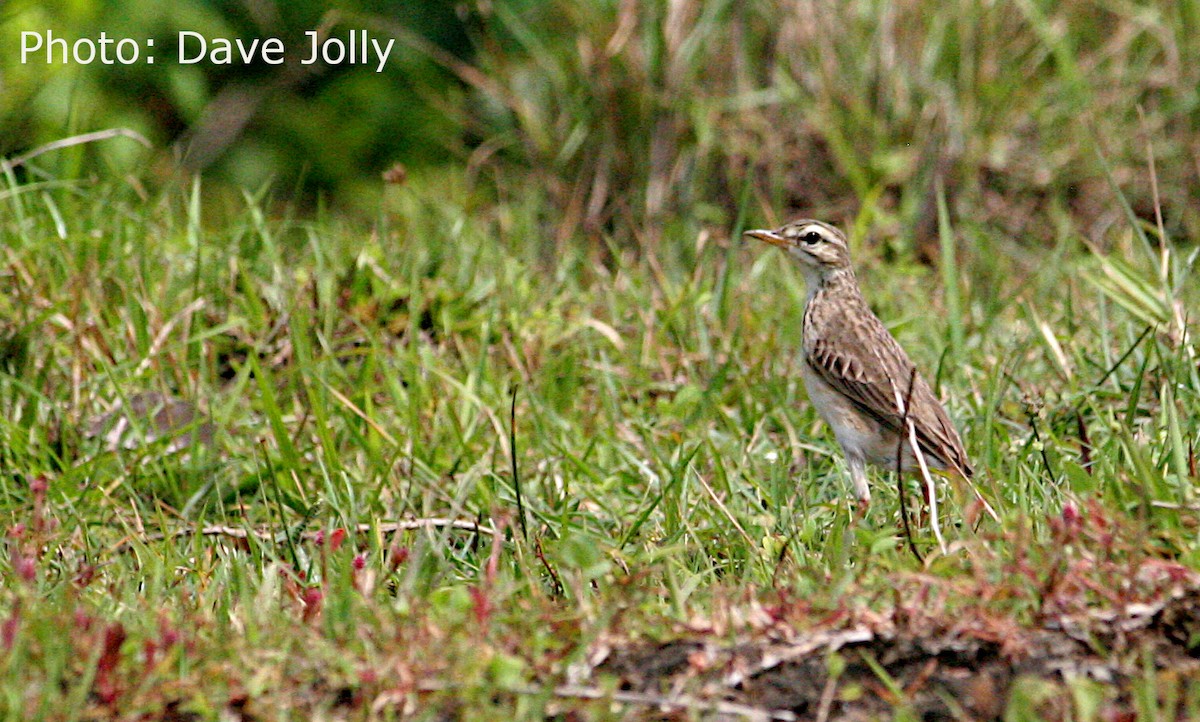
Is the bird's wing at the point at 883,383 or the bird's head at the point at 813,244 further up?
the bird's head at the point at 813,244

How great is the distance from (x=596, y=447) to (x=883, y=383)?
1.05 metres

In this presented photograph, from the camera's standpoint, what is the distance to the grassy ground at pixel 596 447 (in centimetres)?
304

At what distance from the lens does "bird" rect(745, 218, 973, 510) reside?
15.6 feet

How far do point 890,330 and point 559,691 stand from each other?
3650mm

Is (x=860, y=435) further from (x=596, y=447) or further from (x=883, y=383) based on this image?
(x=596, y=447)

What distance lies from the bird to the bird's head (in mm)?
64

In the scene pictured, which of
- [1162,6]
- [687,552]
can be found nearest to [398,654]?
[687,552]

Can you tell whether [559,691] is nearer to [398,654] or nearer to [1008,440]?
[398,654]

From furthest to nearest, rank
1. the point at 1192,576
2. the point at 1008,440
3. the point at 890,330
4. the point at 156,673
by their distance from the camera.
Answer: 1. the point at 890,330
2. the point at 1008,440
3. the point at 1192,576
4. the point at 156,673

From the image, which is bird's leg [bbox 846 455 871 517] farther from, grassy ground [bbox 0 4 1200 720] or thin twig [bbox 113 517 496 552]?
thin twig [bbox 113 517 496 552]

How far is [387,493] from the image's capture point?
5.19 meters

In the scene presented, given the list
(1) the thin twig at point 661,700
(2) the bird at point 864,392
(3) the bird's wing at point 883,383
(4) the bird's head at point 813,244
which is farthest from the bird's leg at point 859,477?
(1) the thin twig at point 661,700

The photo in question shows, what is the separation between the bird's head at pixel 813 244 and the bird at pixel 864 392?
0.21 feet

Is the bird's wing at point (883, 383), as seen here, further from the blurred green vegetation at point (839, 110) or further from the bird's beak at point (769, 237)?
the blurred green vegetation at point (839, 110)
